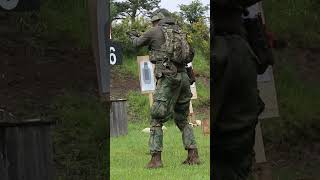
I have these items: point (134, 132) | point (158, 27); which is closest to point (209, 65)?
point (158, 27)

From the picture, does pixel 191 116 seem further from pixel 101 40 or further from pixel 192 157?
pixel 101 40

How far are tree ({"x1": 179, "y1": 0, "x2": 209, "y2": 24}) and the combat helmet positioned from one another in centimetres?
7

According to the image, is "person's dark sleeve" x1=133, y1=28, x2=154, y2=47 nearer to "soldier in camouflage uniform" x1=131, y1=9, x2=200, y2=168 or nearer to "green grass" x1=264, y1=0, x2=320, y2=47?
"soldier in camouflage uniform" x1=131, y1=9, x2=200, y2=168

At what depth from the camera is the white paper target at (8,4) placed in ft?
9.70

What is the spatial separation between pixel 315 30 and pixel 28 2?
1.22 metres

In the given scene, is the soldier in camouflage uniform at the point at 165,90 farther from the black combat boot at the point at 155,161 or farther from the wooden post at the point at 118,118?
the wooden post at the point at 118,118

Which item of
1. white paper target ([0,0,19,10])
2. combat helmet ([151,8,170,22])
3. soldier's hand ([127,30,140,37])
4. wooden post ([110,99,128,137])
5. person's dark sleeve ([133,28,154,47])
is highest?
white paper target ([0,0,19,10])

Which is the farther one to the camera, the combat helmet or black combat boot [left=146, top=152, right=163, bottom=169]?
black combat boot [left=146, top=152, right=163, bottom=169]

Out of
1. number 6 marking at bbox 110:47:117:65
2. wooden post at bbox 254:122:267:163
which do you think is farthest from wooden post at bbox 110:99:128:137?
wooden post at bbox 254:122:267:163

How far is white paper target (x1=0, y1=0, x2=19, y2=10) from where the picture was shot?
2.96 m

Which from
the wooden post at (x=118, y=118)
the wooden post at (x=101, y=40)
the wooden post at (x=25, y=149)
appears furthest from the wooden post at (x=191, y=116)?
the wooden post at (x=25, y=149)

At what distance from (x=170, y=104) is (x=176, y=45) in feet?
0.78

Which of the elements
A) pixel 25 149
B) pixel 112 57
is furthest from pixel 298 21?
pixel 25 149

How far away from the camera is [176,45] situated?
2723mm
